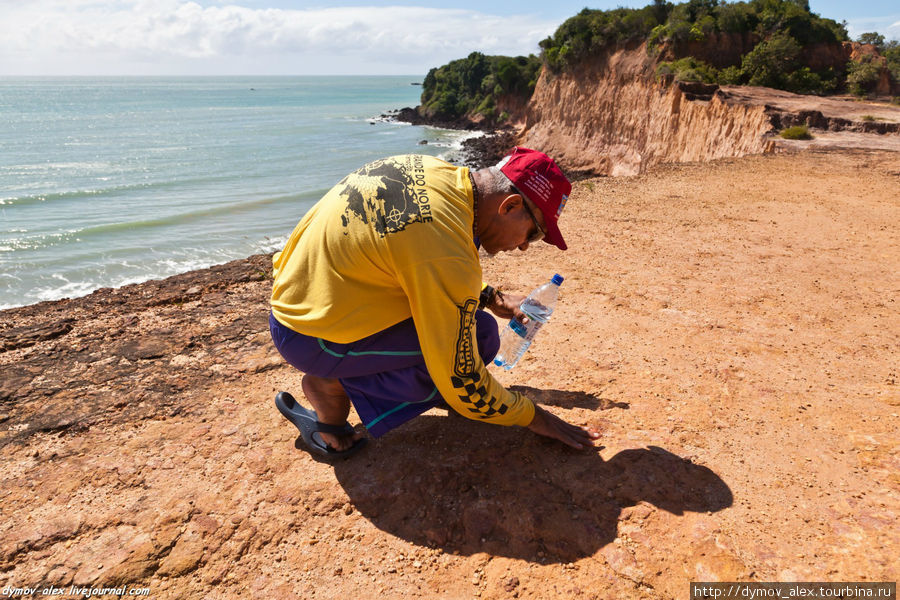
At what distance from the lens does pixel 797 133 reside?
39.6 feet

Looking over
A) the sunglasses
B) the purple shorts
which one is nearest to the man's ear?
the sunglasses

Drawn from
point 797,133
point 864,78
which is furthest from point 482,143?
point 797,133

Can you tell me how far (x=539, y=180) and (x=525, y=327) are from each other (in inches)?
42.1

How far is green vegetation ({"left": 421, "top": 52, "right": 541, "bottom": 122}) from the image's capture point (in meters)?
41.6

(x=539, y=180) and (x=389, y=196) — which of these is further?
(x=539, y=180)

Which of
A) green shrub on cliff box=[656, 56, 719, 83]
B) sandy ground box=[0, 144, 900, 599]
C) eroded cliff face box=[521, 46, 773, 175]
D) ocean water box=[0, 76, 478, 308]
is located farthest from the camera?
green shrub on cliff box=[656, 56, 719, 83]

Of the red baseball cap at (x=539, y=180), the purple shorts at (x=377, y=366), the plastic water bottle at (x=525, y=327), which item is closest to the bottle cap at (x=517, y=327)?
the plastic water bottle at (x=525, y=327)

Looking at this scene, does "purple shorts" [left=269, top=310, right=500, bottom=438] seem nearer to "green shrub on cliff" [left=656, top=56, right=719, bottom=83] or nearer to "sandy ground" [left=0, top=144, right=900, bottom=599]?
"sandy ground" [left=0, top=144, right=900, bottom=599]

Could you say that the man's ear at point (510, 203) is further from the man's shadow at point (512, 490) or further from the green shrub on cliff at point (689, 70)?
the green shrub on cliff at point (689, 70)

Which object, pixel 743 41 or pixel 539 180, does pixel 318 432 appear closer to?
pixel 539 180

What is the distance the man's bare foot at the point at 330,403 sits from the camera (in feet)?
7.73

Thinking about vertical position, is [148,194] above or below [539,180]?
below

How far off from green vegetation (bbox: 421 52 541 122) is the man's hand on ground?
4106 cm

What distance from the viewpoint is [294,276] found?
2059 mm
